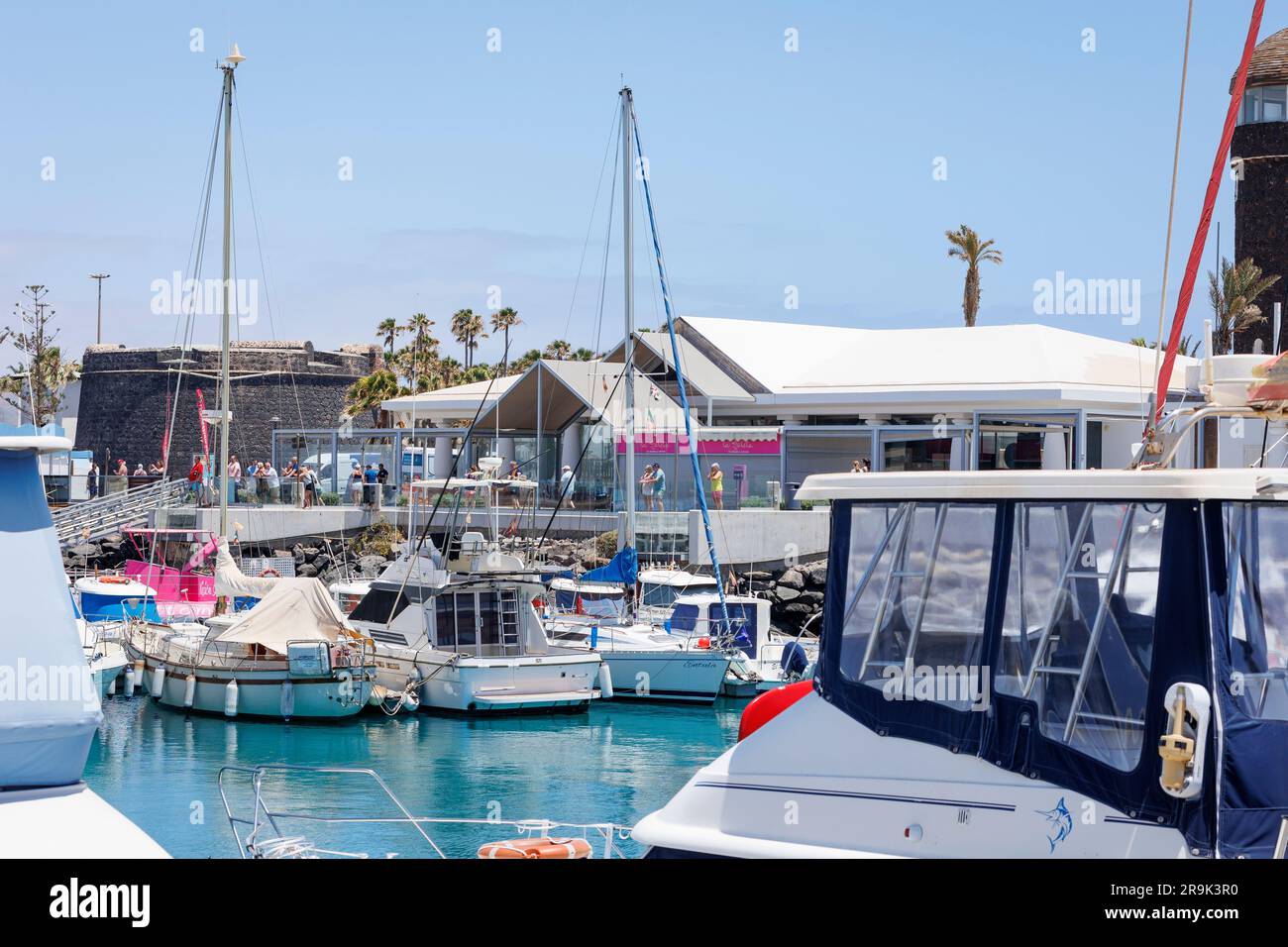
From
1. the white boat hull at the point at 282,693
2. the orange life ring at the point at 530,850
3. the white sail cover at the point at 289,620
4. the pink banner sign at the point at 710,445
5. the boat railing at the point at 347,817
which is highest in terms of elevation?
the pink banner sign at the point at 710,445

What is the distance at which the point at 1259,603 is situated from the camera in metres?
6.27

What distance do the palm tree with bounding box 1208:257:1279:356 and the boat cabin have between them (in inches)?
1980

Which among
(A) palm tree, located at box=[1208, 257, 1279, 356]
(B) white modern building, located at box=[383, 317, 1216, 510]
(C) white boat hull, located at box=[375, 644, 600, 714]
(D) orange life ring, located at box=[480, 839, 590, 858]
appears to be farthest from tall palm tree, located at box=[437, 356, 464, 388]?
(D) orange life ring, located at box=[480, 839, 590, 858]

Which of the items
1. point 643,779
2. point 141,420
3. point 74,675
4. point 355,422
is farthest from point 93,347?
point 74,675

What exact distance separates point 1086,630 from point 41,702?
4694 millimetres

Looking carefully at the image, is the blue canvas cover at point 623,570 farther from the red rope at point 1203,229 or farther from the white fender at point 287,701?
the red rope at point 1203,229

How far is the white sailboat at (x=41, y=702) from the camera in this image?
6.62 meters

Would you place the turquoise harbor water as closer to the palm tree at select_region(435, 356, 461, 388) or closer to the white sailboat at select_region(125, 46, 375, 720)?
the white sailboat at select_region(125, 46, 375, 720)

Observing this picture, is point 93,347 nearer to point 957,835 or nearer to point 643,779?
point 643,779

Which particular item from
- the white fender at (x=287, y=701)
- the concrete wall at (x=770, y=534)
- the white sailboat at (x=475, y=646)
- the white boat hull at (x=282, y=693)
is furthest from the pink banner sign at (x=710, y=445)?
the white fender at (x=287, y=701)

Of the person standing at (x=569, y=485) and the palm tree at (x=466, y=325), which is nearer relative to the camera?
the person standing at (x=569, y=485)

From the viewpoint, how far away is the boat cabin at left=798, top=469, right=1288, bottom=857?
A: 6.00 meters
